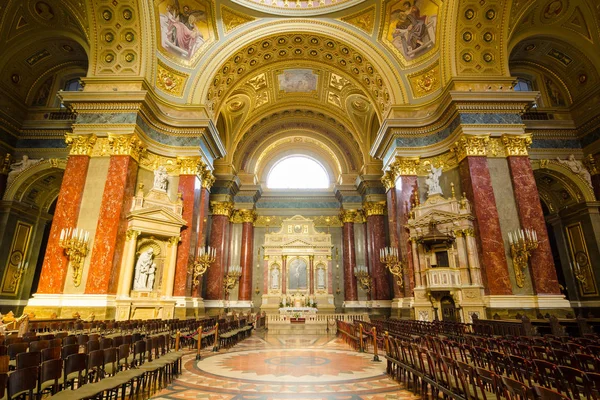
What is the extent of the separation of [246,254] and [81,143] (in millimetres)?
12220

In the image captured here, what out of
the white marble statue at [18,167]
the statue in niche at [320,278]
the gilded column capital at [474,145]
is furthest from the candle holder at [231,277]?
the gilded column capital at [474,145]

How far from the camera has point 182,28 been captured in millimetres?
15680

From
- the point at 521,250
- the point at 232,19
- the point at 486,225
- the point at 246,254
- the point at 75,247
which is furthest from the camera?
the point at 246,254

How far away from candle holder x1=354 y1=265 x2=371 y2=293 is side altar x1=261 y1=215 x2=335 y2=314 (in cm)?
255

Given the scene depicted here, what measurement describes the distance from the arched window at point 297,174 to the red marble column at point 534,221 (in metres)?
14.8

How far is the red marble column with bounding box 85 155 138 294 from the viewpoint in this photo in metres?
11.5

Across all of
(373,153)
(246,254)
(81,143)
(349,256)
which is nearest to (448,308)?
(373,153)

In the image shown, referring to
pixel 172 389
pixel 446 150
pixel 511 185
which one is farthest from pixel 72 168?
pixel 511 185

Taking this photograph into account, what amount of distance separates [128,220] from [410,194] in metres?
11.6

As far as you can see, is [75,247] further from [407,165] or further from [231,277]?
[407,165]

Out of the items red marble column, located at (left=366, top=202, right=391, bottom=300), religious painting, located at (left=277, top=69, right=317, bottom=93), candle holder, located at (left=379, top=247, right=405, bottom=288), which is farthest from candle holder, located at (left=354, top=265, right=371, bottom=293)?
religious painting, located at (left=277, top=69, right=317, bottom=93)

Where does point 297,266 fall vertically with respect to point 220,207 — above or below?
below

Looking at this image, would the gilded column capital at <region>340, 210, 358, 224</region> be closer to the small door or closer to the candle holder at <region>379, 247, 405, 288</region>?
the candle holder at <region>379, 247, 405, 288</region>

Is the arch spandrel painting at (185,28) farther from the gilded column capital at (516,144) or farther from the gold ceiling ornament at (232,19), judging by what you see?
the gilded column capital at (516,144)
